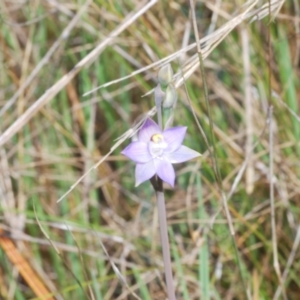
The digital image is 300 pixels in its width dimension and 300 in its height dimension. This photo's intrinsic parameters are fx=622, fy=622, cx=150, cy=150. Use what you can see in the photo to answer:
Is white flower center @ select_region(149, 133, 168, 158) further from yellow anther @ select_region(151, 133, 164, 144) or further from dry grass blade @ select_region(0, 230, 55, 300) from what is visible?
dry grass blade @ select_region(0, 230, 55, 300)

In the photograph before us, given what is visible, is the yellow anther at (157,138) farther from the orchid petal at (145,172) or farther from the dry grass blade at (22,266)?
the dry grass blade at (22,266)

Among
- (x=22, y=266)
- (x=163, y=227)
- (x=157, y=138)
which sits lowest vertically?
(x=22, y=266)

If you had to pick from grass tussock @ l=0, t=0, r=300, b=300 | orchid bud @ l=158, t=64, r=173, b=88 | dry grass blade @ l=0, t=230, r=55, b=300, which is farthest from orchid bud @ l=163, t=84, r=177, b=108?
dry grass blade @ l=0, t=230, r=55, b=300

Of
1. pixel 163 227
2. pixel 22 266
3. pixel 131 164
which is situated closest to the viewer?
pixel 163 227

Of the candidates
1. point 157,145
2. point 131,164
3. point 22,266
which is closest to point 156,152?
point 157,145

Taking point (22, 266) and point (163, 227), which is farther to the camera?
point (22, 266)

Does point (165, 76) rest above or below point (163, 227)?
above

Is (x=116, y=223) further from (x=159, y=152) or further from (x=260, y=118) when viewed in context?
(x=159, y=152)

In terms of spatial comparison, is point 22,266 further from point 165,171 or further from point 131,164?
point 165,171
